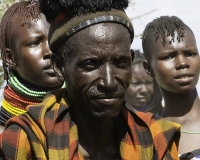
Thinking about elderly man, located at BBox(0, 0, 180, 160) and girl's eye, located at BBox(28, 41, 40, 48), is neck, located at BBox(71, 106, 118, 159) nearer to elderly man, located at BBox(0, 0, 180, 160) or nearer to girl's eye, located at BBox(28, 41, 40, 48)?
elderly man, located at BBox(0, 0, 180, 160)

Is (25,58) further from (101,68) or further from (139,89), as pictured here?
(139,89)

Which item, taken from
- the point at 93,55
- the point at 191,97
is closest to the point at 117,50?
the point at 93,55

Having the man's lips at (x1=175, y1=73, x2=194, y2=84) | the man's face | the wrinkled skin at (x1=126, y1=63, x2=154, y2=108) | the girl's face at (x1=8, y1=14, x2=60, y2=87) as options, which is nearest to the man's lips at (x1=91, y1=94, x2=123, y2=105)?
the man's face

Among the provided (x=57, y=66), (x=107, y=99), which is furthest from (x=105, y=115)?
(x=57, y=66)

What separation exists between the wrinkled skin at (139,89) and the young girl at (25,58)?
511 centimetres

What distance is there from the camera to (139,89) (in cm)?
951

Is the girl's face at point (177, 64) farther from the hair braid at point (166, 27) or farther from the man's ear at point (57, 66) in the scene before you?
the man's ear at point (57, 66)

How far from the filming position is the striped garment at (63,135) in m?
3.06

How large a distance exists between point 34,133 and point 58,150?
5.8 inches

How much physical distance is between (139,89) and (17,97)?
17.6ft

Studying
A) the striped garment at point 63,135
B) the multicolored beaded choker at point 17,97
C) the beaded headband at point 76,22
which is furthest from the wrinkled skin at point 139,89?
the beaded headband at point 76,22

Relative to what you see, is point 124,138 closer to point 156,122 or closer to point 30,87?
point 156,122

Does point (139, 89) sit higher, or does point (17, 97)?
point (17, 97)

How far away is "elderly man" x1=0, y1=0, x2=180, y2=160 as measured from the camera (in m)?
3.05
